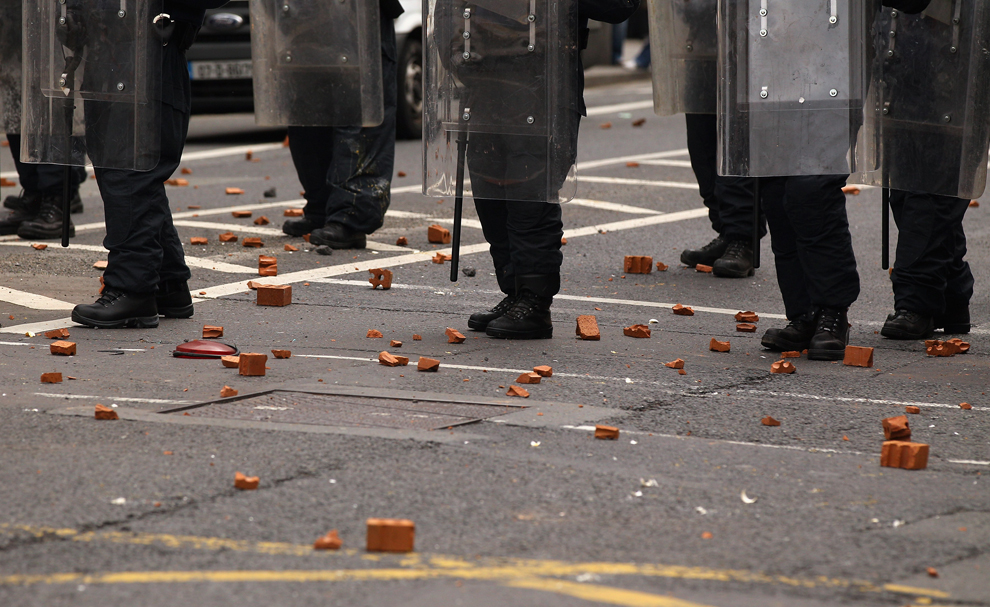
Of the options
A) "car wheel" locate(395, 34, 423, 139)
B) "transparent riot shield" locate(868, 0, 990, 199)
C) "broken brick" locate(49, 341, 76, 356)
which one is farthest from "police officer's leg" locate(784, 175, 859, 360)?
"car wheel" locate(395, 34, 423, 139)

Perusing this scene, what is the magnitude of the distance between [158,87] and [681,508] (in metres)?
3.44

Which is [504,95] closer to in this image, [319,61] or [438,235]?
[319,61]

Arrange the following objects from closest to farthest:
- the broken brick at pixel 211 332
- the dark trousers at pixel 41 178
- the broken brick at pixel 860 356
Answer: the broken brick at pixel 860 356 → the broken brick at pixel 211 332 → the dark trousers at pixel 41 178

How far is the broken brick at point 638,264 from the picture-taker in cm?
819

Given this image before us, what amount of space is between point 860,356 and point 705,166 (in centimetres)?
267

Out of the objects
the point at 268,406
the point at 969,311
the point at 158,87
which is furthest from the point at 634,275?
the point at 268,406

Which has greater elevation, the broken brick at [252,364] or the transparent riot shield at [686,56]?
the transparent riot shield at [686,56]

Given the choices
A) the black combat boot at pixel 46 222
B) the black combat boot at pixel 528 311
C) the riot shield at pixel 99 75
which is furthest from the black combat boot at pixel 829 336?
the black combat boot at pixel 46 222

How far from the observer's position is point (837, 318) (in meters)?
6.01

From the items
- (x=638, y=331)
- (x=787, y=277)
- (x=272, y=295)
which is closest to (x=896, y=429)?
(x=787, y=277)

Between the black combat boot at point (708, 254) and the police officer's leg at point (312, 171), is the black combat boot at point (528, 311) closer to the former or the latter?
the black combat boot at point (708, 254)

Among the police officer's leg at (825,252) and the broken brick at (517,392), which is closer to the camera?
the broken brick at (517,392)

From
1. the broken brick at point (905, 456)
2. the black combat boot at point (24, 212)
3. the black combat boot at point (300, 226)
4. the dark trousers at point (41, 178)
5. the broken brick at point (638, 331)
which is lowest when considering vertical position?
the broken brick at point (905, 456)

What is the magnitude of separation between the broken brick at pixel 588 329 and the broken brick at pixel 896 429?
71.6 inches
